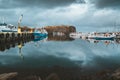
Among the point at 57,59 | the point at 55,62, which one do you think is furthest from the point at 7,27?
the point at 55,62

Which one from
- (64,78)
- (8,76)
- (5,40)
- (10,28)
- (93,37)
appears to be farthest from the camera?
(93,37)

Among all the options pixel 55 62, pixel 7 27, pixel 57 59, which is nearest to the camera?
pixel 55 62

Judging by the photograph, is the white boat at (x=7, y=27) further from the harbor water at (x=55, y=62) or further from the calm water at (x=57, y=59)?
the harbor water at (x=55, y=62)

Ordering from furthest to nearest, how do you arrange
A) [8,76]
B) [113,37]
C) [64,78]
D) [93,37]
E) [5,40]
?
[93,37] → [113,37] → [5,40] → [64,78] → [8,76]

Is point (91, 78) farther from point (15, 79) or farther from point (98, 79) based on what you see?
point (15, 79)

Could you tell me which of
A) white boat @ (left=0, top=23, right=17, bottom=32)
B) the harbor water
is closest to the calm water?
the harbor water

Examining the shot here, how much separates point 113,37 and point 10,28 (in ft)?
229

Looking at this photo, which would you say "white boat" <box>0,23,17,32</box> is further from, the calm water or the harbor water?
the harbor water

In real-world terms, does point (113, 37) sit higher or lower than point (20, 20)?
lower

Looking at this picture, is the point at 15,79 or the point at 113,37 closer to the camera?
the point at 15,79

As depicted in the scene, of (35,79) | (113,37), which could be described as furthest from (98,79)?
(113,37)

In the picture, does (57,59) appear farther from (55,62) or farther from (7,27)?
(7,27)

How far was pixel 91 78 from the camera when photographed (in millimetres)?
24578

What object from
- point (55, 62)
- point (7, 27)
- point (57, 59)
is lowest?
point (57, 59)
